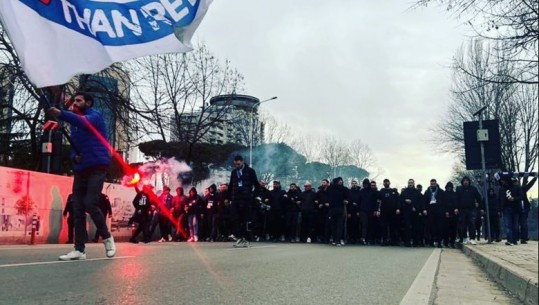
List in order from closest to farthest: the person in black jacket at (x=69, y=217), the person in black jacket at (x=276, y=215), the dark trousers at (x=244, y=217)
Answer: the dark trousers at (x=244, y=217) < the person in black jacket at (x=69, y=217) < the person in black jacket at (x=276, y=215)

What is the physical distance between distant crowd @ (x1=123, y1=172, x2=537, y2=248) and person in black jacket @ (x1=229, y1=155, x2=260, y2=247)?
8.72 feet

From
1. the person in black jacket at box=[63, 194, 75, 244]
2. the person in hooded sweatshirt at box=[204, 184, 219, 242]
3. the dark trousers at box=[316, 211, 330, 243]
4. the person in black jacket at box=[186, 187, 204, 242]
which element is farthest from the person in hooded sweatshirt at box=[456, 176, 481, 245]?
the person in black jacket at box=[63, 194, 75, 244]

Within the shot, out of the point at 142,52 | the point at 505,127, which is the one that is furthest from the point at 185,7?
the point at 505,127

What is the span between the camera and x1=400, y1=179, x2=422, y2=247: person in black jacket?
52.9ft

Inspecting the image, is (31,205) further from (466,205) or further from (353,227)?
(466,205)

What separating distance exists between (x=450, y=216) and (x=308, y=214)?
14.9 ft

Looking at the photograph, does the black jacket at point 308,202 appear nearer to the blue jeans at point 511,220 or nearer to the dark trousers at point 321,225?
the dark trousers at point 321,225

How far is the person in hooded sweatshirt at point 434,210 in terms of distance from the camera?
1575 centimetres

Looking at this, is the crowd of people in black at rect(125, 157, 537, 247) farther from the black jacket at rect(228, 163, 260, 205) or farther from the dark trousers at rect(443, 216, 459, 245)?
the black jacket at rect(228, 163, 260, 205)

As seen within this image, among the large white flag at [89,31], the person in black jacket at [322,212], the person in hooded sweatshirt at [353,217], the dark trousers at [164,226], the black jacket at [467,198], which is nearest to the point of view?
the large white flag at [89,31]

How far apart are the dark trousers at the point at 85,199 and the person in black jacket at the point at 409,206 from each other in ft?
37.2

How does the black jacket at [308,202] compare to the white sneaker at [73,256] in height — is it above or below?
above

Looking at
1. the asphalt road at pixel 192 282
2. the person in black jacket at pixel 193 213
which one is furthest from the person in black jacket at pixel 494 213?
the asphalt road at pixel 192 282

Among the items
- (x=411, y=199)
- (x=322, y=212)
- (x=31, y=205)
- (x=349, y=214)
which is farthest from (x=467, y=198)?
(x=31, y=205)
